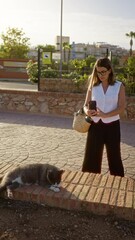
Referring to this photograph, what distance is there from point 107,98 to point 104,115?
0.78ft

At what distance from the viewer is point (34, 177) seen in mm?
3645

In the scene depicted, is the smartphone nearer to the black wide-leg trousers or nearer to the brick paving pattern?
the black wide-leg trousers

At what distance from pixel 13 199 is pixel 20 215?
1.06 ft

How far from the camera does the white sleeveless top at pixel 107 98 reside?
433cm

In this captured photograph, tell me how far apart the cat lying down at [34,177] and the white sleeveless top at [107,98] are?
46.5 inches

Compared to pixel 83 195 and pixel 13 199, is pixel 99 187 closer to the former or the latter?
pixel 83 195

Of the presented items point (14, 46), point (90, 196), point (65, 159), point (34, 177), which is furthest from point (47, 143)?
point (14, 46)

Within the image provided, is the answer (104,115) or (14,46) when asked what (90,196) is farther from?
(14,46)

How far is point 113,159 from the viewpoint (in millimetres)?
4594

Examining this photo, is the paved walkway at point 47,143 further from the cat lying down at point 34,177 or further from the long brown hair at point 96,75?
the long brown hair at point 96,75

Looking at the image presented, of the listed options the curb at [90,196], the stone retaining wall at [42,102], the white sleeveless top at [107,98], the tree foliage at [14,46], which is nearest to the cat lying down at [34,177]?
the curb at [90,196]

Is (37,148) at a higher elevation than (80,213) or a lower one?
lower

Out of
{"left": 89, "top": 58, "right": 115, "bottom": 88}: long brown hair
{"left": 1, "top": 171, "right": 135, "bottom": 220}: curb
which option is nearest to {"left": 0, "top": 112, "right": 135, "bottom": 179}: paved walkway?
{"left": 1, "top": 171, "right": 135, "bottom": 220}: curb

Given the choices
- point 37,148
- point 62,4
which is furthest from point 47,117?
point 62,4
